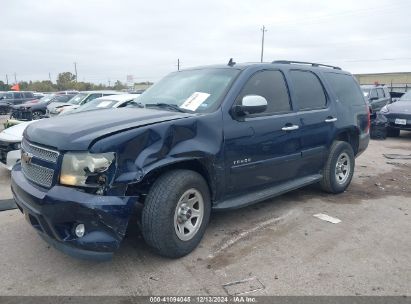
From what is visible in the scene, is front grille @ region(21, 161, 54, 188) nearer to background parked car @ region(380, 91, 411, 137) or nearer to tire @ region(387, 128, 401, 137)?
background parked car @ region(380, 91, 411, 137)

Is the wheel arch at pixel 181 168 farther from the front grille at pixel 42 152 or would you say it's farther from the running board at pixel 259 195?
the front grille at pixel 42 152

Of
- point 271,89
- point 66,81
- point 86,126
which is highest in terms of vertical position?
point 271,89

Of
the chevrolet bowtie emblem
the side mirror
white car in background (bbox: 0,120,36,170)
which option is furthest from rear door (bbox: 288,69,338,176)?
white car in background (bbox: 0,120,36,170)

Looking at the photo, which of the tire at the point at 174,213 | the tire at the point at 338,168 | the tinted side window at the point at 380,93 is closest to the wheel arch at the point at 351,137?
the tire at the point at 338,168

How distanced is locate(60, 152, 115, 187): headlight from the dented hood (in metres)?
0.08

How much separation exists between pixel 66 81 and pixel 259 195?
7980cm

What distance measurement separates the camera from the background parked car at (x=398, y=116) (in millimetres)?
11719

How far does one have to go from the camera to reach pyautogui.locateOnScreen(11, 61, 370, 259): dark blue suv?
2986mm

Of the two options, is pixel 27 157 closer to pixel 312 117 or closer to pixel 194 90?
pixel 194 90

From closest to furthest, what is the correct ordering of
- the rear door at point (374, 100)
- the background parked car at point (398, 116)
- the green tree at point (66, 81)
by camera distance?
the background parked car at point (398, 116)
the rear door at point (374, 100)
the green tree at point (66, 81)

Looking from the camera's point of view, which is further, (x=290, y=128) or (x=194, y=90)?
(x=290, y=128)

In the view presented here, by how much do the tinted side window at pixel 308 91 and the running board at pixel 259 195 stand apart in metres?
0.95

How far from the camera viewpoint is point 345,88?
591 cm

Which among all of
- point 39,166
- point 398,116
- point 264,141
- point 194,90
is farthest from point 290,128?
point 398,116
